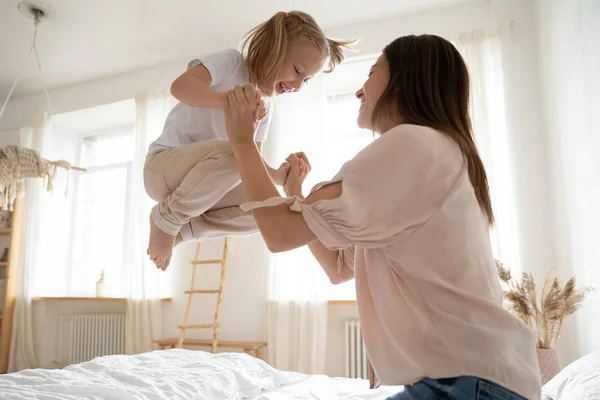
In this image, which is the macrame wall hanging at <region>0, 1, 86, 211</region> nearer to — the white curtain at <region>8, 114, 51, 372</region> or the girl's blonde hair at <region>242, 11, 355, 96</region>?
the white curtain at <region>8, 114, 51, 372</region>

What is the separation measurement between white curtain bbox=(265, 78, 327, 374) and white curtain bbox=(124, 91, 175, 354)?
1.31 meters

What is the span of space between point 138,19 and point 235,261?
2346 mm

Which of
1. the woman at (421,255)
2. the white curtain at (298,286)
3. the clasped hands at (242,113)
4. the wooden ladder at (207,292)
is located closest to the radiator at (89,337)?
the wooden ladder at (207,292)

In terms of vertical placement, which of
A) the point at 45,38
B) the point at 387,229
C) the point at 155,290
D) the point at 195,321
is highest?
the point at 45,38

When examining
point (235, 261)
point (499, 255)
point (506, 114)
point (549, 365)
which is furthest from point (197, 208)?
→ point (235, 261)

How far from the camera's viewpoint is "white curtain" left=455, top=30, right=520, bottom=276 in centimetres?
362

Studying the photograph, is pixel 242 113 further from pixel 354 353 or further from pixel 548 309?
pixel 354 353

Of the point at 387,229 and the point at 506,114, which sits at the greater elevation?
the point at 506,114

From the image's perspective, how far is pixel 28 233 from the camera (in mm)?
5621

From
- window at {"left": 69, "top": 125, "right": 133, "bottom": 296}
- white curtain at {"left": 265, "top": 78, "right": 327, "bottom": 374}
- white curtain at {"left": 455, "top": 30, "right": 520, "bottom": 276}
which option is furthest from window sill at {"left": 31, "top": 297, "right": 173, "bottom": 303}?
white curtain at {"left": 455, "top": 30, "right": 520, "bottom": 276}

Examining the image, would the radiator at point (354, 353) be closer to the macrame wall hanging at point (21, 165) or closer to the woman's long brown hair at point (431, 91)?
the macrame wall hanging at point (21, 165)

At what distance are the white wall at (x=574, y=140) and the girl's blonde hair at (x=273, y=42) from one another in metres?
1.59

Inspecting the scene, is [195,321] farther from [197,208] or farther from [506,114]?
[197,208]

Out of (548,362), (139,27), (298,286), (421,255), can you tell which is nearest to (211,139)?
(421,255)
